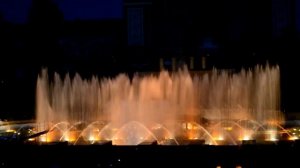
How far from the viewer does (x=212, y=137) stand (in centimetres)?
1181

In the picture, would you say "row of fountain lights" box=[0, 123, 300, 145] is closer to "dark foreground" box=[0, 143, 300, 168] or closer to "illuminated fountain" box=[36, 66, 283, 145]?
"illuminated fountain" box=[36, 66, 283, 145]

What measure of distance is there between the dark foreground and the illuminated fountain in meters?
3.10

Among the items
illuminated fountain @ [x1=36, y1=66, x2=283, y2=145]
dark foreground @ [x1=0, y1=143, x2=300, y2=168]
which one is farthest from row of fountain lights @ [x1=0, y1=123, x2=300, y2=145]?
dark foreground @ [x1=0, y1=143, x2=300, y2=168]

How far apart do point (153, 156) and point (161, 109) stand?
7787 mm

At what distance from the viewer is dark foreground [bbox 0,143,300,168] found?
284 inches

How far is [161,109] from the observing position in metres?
15.1

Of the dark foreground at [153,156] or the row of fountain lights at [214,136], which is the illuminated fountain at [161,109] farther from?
the dark foreground at [153,156]

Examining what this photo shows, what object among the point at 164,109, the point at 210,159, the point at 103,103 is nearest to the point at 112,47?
the point at 103,103

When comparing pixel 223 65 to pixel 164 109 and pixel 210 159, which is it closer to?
pixel 164 109

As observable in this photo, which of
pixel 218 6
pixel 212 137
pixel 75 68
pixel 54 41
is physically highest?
pixel 218 6

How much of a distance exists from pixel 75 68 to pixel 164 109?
19.5 m

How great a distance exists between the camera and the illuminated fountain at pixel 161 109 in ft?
40.4

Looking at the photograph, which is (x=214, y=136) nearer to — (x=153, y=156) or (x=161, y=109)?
(x=161, y=109)

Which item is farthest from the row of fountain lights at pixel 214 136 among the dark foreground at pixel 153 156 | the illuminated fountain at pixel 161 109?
the dark foreground at pixel 153 156
